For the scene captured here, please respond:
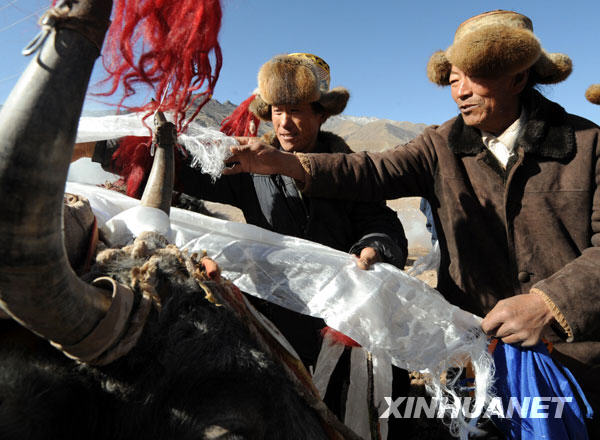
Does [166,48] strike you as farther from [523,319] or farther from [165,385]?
[523,319]

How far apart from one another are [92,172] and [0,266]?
2.25 meters

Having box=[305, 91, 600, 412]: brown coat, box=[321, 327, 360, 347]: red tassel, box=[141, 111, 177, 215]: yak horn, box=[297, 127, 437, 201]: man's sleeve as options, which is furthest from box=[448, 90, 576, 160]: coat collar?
box=[141, 111, 177, 215]: yak horn

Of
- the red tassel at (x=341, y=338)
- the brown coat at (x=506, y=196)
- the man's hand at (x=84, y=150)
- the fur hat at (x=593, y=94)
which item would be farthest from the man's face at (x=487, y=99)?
the man's hand at (x=84, y=150)

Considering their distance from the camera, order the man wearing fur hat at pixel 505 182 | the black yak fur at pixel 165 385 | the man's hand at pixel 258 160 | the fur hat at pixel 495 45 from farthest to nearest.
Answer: the man's hand at pixel 258 160, the fur hat at pixel 495 45, the man wearing fur hat at pixel 505 182, the black yak fur at pixel 165 385

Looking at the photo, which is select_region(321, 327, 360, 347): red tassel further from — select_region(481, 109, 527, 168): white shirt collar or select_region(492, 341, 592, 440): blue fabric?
select_region(481, 109, 527, 168): white shirt collar

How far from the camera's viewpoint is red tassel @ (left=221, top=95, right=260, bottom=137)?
130 inches

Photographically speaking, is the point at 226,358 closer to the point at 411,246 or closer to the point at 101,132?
the point at 101,132

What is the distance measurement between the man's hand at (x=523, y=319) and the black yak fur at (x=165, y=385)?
3.58 feet

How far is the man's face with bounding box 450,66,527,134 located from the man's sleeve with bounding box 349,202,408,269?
77 cm

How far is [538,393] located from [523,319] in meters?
0.43

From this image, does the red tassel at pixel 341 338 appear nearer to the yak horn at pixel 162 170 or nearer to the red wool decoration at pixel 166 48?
the yak horn at pixel 162 170

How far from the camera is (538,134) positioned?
7.57 feet

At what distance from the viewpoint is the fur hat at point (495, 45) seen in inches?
86.0

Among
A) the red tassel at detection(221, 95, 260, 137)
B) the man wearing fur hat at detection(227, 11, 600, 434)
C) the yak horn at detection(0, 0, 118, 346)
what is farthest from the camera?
the red tassel at detection(221, 95, 260, 137)
